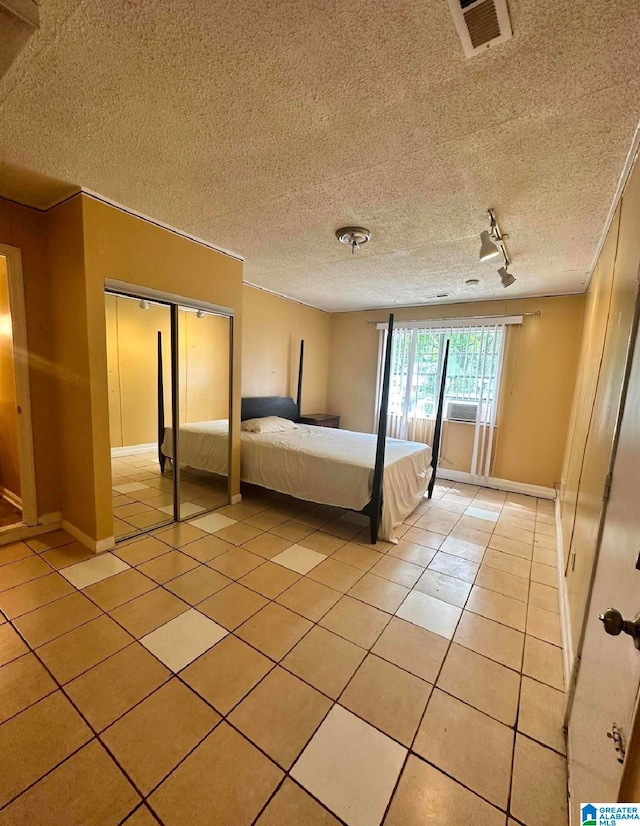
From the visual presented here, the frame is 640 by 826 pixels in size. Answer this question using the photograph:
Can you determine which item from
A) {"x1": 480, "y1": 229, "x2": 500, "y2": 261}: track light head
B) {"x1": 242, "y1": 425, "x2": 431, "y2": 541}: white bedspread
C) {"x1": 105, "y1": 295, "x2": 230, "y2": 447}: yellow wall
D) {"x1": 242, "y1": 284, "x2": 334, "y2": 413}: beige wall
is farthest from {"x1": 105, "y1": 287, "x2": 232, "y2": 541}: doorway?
{"x1": 480, "y1": 229, "x2": 500, "y2": 261}: track light head

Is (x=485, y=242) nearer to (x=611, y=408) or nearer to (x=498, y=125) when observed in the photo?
(x=498, y=125)

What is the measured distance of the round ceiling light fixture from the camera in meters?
2.55

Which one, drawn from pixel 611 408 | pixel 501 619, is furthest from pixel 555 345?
pixel 501 619

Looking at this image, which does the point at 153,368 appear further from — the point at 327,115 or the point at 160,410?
the point at 327,115

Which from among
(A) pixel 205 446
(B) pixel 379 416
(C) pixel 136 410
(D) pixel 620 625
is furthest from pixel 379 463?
(C) pixel 136 410

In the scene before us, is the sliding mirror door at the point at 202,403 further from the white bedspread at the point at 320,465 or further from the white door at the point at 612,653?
the white door at the point at 612,653

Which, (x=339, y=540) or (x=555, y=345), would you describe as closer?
(x=339, y=540)

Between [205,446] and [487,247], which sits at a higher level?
[487,247]

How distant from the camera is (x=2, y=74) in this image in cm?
131

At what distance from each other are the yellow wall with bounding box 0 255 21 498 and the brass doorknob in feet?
11.8

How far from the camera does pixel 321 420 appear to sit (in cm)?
538

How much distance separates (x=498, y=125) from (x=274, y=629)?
2694 mm

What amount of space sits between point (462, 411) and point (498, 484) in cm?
112

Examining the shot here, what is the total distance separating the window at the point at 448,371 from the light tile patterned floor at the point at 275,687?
262cm
